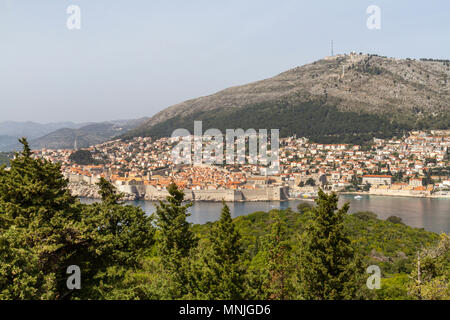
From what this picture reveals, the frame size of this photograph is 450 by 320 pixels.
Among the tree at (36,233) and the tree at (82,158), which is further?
the tree at (82,158)

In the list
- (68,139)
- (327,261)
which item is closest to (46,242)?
(327,261)

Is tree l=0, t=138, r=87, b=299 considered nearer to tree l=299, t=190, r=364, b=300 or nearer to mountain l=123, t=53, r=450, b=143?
tree l=299, t=190, r=364, b=300

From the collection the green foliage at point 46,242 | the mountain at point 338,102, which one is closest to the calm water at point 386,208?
the green foliage at point 46,242

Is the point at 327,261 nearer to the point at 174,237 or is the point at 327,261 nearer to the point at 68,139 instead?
the point at 174,237

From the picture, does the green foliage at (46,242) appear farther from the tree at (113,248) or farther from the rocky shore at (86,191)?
the rocky shore at (86,191)

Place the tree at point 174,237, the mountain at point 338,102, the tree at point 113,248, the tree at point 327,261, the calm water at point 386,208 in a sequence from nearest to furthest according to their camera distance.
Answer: the tree at point 113,248
the tree at point 327,261
the tree at point 174,237
the calm water at point 386,208
the mountain at point 338,102
